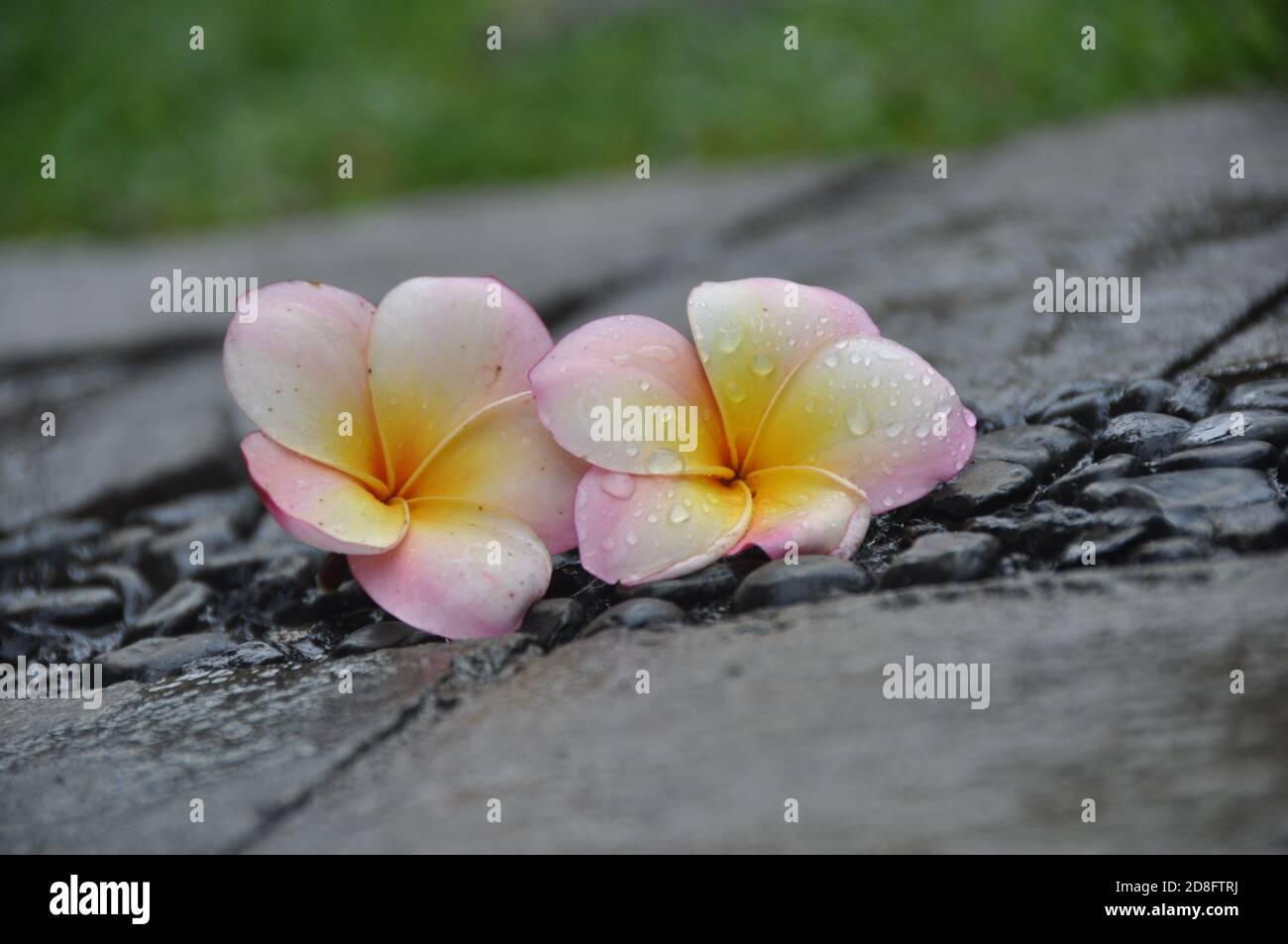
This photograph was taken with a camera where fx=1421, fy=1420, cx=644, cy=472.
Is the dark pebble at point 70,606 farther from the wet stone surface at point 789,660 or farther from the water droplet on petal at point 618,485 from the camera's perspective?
the water droplet on petal at point 618,485

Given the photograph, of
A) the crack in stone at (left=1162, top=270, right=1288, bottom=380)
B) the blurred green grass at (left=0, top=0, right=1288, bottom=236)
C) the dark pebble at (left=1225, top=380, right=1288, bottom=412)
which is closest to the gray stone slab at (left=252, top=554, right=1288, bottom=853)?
the dark pebble at (left=1225, top=380, right=1288, bottom=412)

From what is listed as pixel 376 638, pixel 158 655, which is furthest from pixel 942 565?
pixel 158 655

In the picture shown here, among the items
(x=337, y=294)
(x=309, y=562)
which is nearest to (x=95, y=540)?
(x=309, y=562)

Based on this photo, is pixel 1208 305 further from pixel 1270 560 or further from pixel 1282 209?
A: pixel 1270 560

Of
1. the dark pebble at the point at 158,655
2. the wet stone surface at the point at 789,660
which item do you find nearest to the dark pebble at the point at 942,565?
the wet stone surface at the point at 789,660

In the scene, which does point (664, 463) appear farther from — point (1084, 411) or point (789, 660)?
point (1084, 411)
